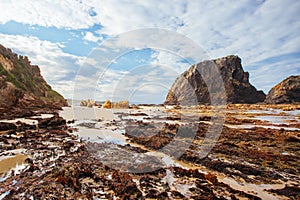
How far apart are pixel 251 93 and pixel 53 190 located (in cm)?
6714

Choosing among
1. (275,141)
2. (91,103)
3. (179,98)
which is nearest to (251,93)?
(179,98)

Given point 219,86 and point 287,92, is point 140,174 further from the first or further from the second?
point 287,92

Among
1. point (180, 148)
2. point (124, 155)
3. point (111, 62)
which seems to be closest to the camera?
point (124, 155)

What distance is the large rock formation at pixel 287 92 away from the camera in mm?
49844

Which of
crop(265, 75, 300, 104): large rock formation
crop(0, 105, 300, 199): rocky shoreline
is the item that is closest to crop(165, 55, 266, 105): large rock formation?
crop(265, 75, 300, 104): large rock formation

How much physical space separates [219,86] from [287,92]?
58.3ft

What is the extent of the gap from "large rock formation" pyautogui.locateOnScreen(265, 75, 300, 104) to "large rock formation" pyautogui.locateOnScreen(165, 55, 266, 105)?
741 centimetres

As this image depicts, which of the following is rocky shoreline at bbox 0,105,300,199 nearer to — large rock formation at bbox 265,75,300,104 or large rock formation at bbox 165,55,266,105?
large rock formation at bbox 265,75,300,104

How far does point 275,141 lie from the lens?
1000cm

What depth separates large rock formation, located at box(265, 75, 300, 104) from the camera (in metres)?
49.8

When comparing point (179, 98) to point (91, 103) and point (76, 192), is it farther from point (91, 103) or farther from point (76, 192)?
point (76, 192)

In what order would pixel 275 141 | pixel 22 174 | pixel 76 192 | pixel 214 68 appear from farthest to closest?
pixel 214 68
pixel 275 141
pixel 22 174
pixel 76 192

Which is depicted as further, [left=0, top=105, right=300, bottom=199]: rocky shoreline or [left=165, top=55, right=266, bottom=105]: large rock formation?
[left=165, top=55, right=266, bottom=105]: large rock formation

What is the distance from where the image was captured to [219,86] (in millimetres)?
57500
